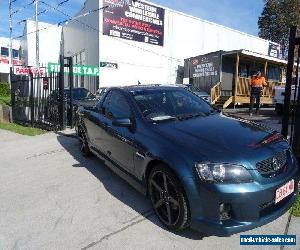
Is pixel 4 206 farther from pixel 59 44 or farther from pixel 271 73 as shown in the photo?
pixel 59 44

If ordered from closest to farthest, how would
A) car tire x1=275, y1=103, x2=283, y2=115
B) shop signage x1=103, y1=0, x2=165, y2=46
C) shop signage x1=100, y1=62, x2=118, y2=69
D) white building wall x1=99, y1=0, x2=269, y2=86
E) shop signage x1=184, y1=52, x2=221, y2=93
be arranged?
car tire x1=275, y1=103, x2=283, y2=115 < shop signage x1=184, y1=52, x2=221, y2=93 < shop signage x1=100, y1=62, x2=118, y2=69 < shop signage x1=103, y1=0, x2=165, y2=46 < white building wall x1=99, y1=0, x2=269, y2=86

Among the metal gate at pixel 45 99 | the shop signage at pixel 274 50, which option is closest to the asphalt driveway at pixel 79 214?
the metal gate at pixel 45 99

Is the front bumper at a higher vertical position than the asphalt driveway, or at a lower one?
higher

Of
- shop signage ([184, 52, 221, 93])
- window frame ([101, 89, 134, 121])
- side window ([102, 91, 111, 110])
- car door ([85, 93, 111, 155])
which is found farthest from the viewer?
shop signage ([184, 52, 221, 93])

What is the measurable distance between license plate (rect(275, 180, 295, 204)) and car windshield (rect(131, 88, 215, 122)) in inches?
60.2

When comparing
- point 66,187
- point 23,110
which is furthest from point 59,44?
point 66,187

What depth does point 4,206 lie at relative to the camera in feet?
14.7

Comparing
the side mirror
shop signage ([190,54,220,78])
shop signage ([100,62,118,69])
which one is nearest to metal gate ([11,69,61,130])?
the side mirror

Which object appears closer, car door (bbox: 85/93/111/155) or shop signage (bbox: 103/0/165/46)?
car door (bbox: 85/93/111/155)

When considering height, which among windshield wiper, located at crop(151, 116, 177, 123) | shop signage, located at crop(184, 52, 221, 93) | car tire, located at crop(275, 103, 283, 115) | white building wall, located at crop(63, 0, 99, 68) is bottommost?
car tire, located at crop(275, 103, 283, 115)

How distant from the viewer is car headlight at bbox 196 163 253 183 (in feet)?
10.2

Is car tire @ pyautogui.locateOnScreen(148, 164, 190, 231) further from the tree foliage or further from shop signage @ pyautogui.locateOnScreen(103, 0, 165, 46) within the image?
the tree foliage

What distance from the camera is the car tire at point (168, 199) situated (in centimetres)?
337

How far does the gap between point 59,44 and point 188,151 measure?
103 feet
